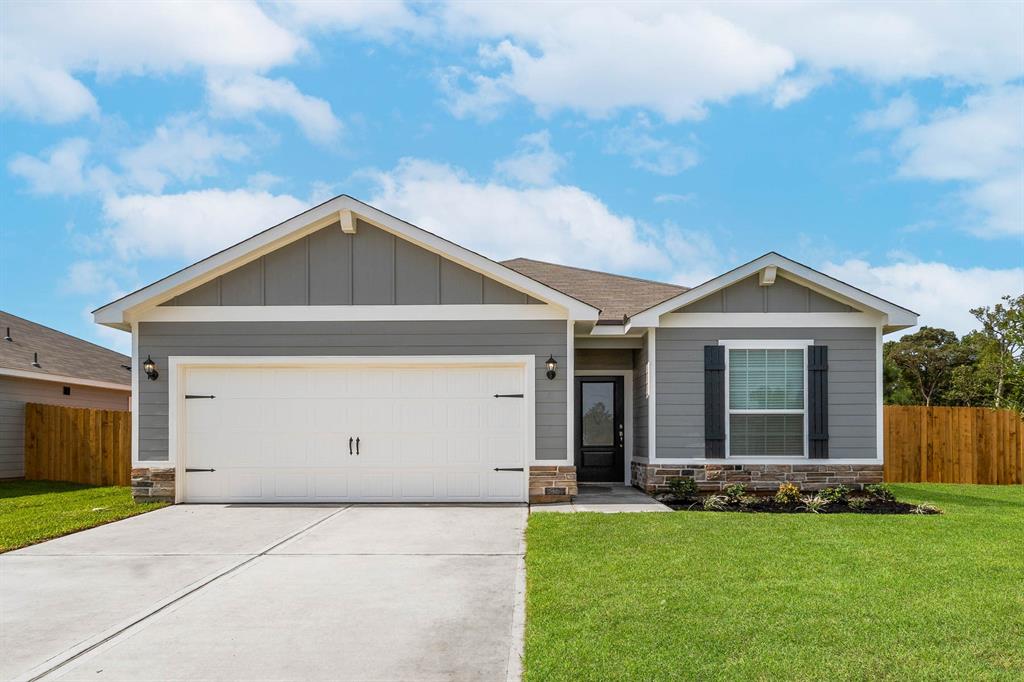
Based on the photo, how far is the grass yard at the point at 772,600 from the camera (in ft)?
13.8

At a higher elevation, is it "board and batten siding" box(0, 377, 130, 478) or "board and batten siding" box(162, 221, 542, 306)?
"board and batten siding" box(162, 221, 542, 306)

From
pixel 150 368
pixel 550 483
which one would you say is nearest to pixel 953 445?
pixel 550 483

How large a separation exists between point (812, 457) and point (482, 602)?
7.65 meters

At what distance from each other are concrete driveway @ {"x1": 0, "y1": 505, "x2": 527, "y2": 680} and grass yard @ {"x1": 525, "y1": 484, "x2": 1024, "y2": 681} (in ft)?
1.33

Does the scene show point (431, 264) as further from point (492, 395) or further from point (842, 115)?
point (842, 115)

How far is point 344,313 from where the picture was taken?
433 inches

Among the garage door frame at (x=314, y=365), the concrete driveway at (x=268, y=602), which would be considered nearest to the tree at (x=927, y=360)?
the garage door frame at (x=314, y=365)

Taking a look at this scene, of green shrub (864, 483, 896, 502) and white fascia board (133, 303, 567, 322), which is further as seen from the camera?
A: white fascia board (133, 303, 567, 322)

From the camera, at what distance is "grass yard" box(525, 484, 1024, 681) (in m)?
4.21

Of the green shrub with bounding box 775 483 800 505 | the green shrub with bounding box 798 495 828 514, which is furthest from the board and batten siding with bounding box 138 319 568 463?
the green shrub with bounding box 798 495 828 514

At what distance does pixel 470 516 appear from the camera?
9734 millimetres

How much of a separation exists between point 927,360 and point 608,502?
30.6 metres

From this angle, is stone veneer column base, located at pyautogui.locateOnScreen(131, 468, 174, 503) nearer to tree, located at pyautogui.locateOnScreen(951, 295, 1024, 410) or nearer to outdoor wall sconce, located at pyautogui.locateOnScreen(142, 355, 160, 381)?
outdoor wall sconce, located at pyautogui.locateOnScreen(142, 355, 160, 381)

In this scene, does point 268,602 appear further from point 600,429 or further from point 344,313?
point 600,429
